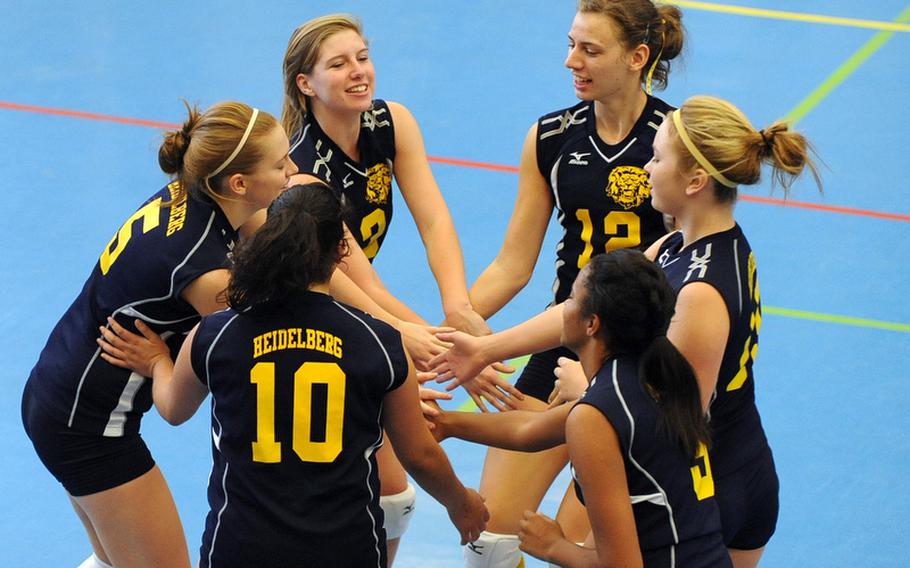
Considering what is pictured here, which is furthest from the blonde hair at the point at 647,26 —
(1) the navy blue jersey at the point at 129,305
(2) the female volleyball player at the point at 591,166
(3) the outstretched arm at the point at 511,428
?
(1) the navy blue jersey at the point at 129,305

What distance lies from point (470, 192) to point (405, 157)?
2.74 meters

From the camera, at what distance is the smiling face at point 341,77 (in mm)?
3896

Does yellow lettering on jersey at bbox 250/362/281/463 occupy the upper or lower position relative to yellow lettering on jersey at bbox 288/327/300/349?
lower

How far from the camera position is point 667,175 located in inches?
129

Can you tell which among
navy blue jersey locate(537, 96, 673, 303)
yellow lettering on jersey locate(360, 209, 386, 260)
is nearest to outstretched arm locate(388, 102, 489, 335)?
yellow lettering on jersey locate(360, 209, 386, 260)

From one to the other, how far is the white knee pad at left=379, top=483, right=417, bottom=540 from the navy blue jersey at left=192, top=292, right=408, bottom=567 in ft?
3.41

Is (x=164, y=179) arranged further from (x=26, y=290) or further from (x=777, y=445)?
(x=777, y=445)

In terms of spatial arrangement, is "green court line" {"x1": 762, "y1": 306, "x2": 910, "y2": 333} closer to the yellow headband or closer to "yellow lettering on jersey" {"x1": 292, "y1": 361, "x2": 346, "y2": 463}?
the yellow headband

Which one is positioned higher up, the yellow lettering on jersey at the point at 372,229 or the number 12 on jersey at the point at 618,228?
the yellow lettering on jersey at the point at 372,229

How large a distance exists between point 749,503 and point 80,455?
5.67ft

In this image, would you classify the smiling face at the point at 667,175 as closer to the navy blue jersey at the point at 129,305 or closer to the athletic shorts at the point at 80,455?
the navy blue jersey at the point at 129,305

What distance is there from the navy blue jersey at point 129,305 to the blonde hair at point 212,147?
0.05 metres

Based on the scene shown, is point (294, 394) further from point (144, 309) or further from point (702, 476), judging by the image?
point (702, 476)

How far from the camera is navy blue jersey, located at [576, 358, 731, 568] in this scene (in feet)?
8.98
